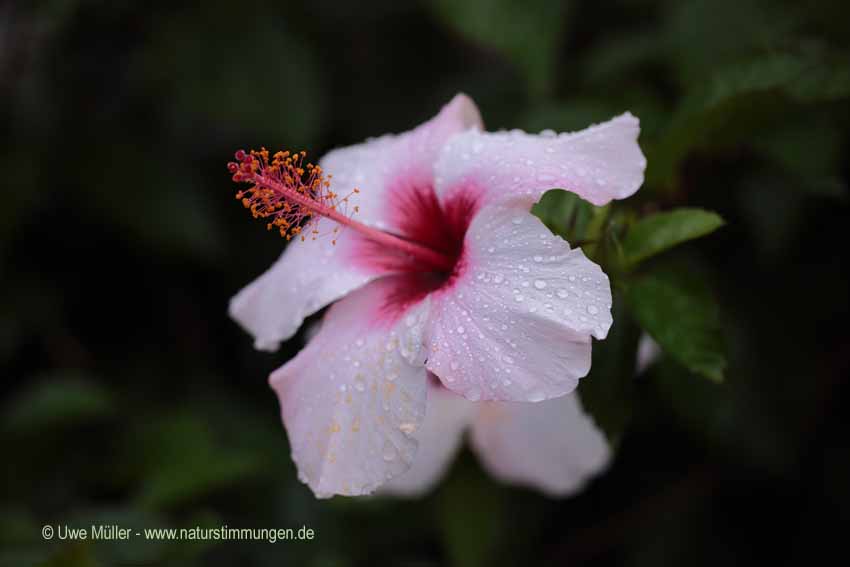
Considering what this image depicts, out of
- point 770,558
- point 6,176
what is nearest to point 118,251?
point 6,176

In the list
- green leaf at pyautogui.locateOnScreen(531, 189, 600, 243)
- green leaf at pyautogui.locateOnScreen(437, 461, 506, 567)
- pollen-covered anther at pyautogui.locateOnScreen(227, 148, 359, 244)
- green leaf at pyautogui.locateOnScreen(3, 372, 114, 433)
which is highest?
pollen-covered anther at pyautogui.locateOnScreen(227, 148, 359, 244)

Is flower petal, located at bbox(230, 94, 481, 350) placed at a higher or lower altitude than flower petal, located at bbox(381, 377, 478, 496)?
higher

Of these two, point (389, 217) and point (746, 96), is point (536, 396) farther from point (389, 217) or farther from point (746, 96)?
point (746, 96)

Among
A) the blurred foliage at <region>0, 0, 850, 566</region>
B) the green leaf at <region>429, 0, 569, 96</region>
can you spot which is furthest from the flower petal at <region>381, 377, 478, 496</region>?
the green leaf at <region>429, 0, 569, 96</region>

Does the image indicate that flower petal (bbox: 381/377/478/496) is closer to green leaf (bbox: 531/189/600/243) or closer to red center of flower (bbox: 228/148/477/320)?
red center of flower (bbox: 228/148/477/320)

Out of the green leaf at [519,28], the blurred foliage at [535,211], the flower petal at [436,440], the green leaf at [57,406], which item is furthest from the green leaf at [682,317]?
the green leaf at [57,406]

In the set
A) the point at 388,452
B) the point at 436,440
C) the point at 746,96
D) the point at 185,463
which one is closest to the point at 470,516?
the point at 436,440

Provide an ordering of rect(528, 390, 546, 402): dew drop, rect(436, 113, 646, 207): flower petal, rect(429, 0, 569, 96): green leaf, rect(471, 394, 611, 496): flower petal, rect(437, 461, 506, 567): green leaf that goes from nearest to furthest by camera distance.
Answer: rect(528, 390, 546, 402): dew drop → rect(436, 113, 646, 207): flower petal → rect(471, 394, 611, 496): flower petal → rect(437, 461, 506, 567): green leaf → rect(429, 0, 569, 96): green leaf
